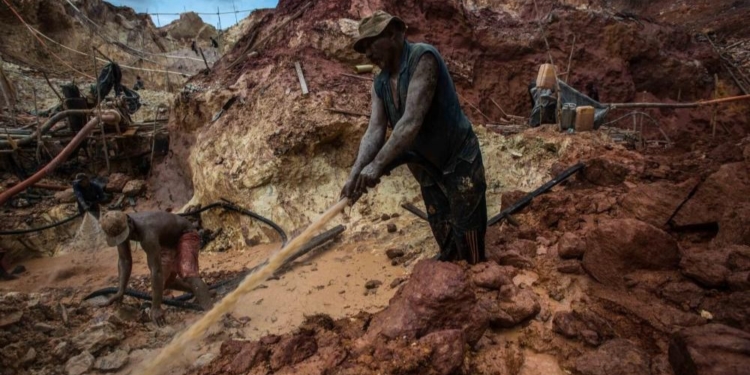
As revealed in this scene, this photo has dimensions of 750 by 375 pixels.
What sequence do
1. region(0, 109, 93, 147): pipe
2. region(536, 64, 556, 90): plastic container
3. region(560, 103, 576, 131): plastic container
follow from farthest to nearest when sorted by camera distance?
region(0, 109, 93, 147): pipe < region(536, 64, 556, 90): plastic container < region(560, 103, 576, 131): plastic container

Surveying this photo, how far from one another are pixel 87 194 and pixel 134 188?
108 centimetres

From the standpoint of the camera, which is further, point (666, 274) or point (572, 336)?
point (666, 274)

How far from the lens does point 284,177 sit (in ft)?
19.1

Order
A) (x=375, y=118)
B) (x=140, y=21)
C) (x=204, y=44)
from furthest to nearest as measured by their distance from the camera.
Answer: (x=204, y=44), (x=140, y=21), (x=375, y=118)

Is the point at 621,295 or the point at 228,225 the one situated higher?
the point at 621,295

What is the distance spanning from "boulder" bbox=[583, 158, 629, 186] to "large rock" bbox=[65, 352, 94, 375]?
479 cm

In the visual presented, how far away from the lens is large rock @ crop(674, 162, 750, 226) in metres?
2.51

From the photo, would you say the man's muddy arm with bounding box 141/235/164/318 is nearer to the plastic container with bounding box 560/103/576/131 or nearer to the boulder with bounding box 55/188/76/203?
the plastic container with bounding box 560/103/576/131

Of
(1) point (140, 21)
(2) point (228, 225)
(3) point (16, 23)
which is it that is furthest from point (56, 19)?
(2) point (228, 225)

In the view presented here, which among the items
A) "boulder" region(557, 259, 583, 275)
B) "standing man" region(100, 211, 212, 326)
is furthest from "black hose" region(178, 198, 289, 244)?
"boulder" region(557, 259, 583, 275)

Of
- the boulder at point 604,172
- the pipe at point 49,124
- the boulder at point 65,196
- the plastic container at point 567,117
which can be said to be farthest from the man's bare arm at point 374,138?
the boulder at point 65,196

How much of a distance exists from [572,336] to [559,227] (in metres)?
1.56

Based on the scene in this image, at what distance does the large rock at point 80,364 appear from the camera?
2.68m

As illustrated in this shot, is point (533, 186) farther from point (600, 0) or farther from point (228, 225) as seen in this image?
point (600, 0)
